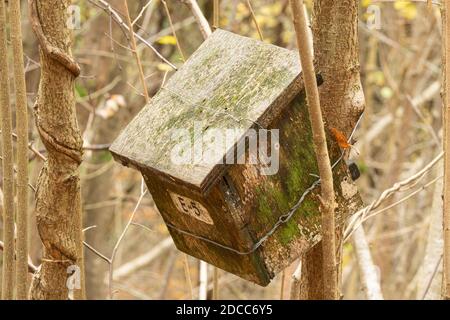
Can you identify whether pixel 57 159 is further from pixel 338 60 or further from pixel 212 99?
pixel 338 60

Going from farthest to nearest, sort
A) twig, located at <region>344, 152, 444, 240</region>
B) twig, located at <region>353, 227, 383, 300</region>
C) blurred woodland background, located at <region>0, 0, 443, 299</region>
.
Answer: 1. blurred woodland background, located at <region>0, 0, 443, 299</region>
2. twig, located at <region>353, 227, 383, 300</region>
3. twig, located at <region>344, 152, 444, 240</region>

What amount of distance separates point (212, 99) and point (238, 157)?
235 mm

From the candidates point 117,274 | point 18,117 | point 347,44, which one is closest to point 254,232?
point 347,44

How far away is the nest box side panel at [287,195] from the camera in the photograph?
6.97ft

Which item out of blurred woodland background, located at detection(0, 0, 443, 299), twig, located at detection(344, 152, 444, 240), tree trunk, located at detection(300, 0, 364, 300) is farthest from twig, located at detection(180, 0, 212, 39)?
blurred woodland background, located at detection(0, 0, 443, 299)

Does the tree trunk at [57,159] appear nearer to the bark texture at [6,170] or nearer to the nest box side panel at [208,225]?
the bark texture at [6,170]

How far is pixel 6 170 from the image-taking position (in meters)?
2.14

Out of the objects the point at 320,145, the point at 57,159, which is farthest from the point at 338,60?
the point at 57,159

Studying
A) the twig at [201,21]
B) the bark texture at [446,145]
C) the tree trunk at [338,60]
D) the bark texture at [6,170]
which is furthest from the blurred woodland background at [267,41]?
the bark texture at [446,145]

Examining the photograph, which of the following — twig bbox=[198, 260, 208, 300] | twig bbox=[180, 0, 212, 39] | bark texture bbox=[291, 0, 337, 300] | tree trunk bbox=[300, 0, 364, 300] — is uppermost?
twig bbox=[180, 0, 212, 39]

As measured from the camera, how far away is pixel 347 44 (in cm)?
218

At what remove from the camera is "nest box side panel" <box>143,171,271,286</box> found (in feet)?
6.83

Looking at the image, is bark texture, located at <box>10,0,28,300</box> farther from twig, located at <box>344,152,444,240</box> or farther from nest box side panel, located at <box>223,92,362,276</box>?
twig, located at <box>344,152,444,240</box>

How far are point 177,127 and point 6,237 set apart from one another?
591mm
